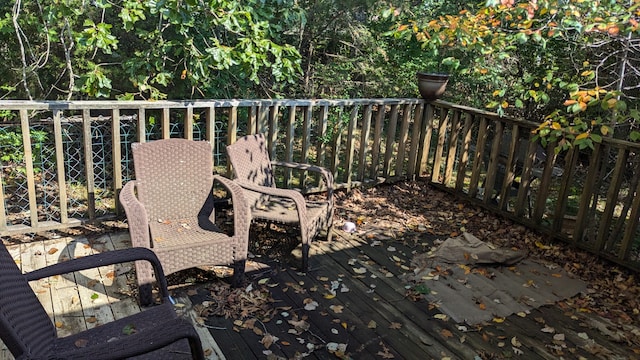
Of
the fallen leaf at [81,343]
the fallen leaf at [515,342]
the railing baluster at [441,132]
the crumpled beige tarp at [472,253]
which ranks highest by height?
the railing baluster at [441,132]

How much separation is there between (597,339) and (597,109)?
255 cm

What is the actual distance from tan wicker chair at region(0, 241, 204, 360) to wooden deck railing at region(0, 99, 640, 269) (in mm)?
1759

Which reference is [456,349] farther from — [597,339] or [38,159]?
[38,159]

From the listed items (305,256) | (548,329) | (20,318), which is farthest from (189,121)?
(548,329)

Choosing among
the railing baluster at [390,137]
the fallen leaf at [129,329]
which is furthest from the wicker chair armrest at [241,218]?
the railing baluster at [390,137]

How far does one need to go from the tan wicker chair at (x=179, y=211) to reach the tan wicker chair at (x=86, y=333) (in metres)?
0.66

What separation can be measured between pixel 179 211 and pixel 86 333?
1453 millimetres

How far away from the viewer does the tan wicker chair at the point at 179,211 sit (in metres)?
2.90

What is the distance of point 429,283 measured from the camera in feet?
11.3

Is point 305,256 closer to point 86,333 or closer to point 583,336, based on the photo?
point 86,333

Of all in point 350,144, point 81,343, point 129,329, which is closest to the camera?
point 81,343

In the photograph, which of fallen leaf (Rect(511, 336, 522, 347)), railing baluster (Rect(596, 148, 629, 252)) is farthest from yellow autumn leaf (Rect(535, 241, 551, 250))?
fallen leaf (Rect(511, 336, 522, 347))

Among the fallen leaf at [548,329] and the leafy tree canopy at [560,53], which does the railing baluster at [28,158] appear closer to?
the leafy tree canopy at [560,53]

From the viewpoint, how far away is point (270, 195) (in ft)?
11.5
